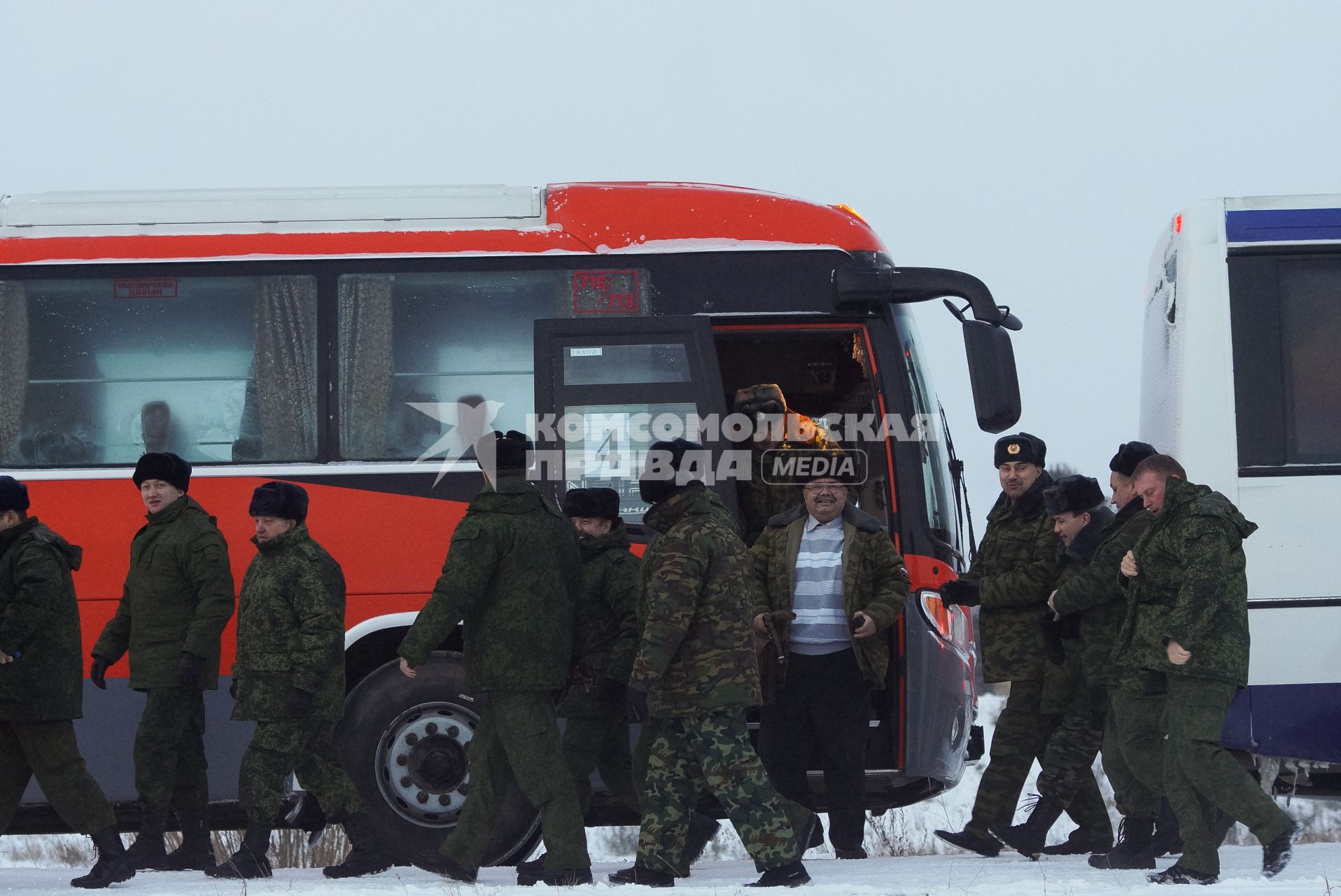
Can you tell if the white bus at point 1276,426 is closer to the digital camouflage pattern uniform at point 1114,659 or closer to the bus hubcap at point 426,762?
the digital camouflage pattern uniform at point 1114,659

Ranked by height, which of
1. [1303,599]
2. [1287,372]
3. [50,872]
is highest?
[1287,372]

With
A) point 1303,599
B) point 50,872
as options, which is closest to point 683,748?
point 1303,599

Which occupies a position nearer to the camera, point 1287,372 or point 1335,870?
point 1335,870

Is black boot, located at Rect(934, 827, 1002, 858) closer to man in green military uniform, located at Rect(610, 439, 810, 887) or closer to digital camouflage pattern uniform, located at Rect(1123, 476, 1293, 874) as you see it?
digital camouflage pattern uniform, located at Rect(1123, 476, 1293, 874)

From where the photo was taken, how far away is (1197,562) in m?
6.17

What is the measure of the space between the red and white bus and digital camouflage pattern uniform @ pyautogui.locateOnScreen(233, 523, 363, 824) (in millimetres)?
685

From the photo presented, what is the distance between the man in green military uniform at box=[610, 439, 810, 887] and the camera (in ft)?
20.1

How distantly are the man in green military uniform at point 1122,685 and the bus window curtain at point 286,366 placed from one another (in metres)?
3.49

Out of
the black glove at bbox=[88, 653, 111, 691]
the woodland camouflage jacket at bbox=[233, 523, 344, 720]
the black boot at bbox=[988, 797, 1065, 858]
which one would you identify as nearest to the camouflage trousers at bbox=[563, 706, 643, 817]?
the woodland camouflage jacket at bbox=[233, 523, 344, 720]

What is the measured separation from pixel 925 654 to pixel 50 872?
14.5 feet

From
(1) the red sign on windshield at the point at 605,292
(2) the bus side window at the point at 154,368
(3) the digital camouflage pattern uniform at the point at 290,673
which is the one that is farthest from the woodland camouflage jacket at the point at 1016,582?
(2) the bus side window at the point at 154,368

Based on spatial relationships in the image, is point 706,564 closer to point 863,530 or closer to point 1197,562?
point 863,530

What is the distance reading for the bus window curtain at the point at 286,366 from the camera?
755 cm

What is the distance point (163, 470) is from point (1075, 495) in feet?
13.0
